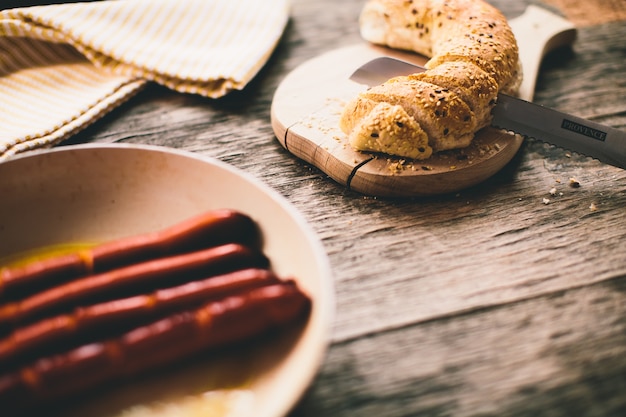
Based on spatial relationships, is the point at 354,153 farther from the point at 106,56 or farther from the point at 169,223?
the point at 106,56

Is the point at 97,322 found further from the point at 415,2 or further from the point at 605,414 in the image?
the point at 415,2

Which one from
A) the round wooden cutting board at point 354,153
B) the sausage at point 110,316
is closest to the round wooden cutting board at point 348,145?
the round wooden cutting board at point 354,153

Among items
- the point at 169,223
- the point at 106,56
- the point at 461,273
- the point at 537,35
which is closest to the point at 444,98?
the point at 461,273

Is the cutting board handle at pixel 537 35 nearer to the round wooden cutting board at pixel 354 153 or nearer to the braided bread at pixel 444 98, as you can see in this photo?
the braided bread at pixel 444 98

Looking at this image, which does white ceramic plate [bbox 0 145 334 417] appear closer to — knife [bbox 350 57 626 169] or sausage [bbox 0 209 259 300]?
sausage [bbox 0 209 259 300]

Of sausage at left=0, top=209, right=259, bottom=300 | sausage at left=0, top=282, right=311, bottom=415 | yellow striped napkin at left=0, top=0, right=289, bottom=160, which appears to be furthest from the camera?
yellow striped napkin at left=0, top=0, right=289, bottom=160

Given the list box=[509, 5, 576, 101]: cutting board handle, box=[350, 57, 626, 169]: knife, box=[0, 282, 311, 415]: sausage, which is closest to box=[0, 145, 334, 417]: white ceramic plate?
box=[0, 282, 311, 415]: sausage
